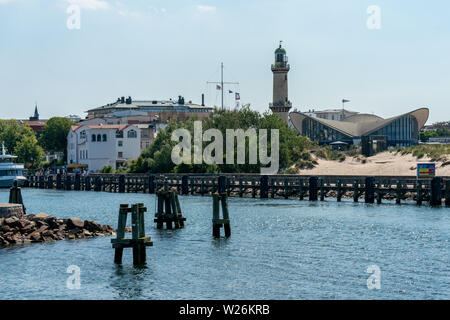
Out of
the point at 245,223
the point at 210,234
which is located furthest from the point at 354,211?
the point at 210,234

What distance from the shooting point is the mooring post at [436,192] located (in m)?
53.7

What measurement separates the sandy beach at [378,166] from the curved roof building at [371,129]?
111 feet

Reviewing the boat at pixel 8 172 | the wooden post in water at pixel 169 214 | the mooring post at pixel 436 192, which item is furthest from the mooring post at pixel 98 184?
the wooden post in water at pixel 169 214

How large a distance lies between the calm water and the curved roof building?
91901 mm

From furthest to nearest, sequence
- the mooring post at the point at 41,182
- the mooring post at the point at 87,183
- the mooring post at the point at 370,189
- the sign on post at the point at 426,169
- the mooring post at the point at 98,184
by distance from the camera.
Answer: the mooring post at the point at 41,182, the mooring post at the point at 87,183, the mooring post at the point at 98,184, the sign on post at the point at 426,169, the mooring post at the point at 370,189

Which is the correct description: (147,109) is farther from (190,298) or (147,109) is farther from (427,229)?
(190,298)

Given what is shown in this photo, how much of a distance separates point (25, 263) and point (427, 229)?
2188 cm

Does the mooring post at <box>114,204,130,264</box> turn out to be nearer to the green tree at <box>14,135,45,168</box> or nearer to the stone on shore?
the stone on shore

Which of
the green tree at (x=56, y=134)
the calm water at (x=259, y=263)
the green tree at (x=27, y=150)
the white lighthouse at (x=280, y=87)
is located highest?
the white lighthouse at (x=280, y=87)

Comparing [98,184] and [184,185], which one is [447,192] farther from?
[98,184]

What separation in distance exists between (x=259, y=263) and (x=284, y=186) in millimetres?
37711

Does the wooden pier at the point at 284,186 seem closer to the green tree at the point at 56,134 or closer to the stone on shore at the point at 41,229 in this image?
the stone on shore at the point at 41,229

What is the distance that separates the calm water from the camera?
2463cm

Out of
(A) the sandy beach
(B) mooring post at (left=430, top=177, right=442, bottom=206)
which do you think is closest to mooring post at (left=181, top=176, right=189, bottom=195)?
(A) the sandy beach
